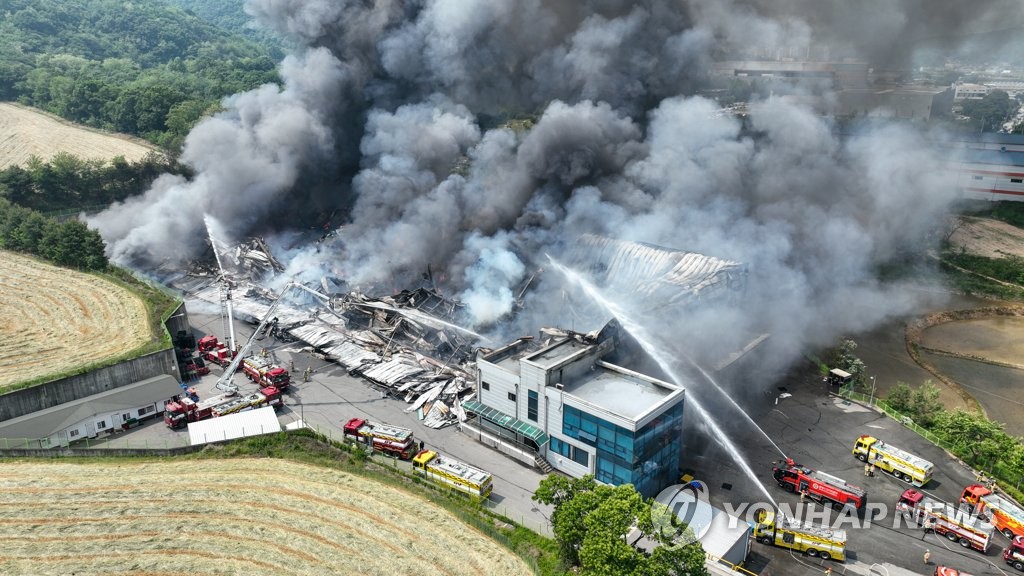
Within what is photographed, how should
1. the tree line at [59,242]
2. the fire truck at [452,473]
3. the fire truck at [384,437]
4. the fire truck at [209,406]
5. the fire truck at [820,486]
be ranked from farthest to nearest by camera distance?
the tree line at [59,242]
the fire truck at [209,406]
the fire truck at [384,437]
the fire truck at [820,486]
the fire truck at [452,473]

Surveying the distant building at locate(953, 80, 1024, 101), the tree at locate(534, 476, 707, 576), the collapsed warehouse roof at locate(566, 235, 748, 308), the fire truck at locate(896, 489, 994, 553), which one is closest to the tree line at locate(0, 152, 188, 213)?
the collapsed warehouse roof at locate(566, 235, 748, 308)

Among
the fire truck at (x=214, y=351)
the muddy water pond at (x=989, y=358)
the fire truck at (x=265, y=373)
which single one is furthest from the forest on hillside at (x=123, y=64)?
the muddy water pond at (x=989, y=358)

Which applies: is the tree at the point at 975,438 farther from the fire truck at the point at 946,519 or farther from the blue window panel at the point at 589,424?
the blue window panel at the point at 589,424

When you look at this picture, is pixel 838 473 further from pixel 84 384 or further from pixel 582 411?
pixel 84 384

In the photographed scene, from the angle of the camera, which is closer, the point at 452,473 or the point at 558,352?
the point at 452,473

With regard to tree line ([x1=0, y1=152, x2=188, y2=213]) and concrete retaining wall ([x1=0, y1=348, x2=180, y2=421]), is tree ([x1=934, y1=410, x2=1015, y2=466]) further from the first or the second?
tree line ([x1=0, y1=152, x2=188, y2=213])

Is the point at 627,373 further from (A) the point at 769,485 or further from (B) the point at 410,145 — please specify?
(B) the point at 410,145

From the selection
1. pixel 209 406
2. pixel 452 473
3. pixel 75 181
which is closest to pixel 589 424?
pixel 452 473
